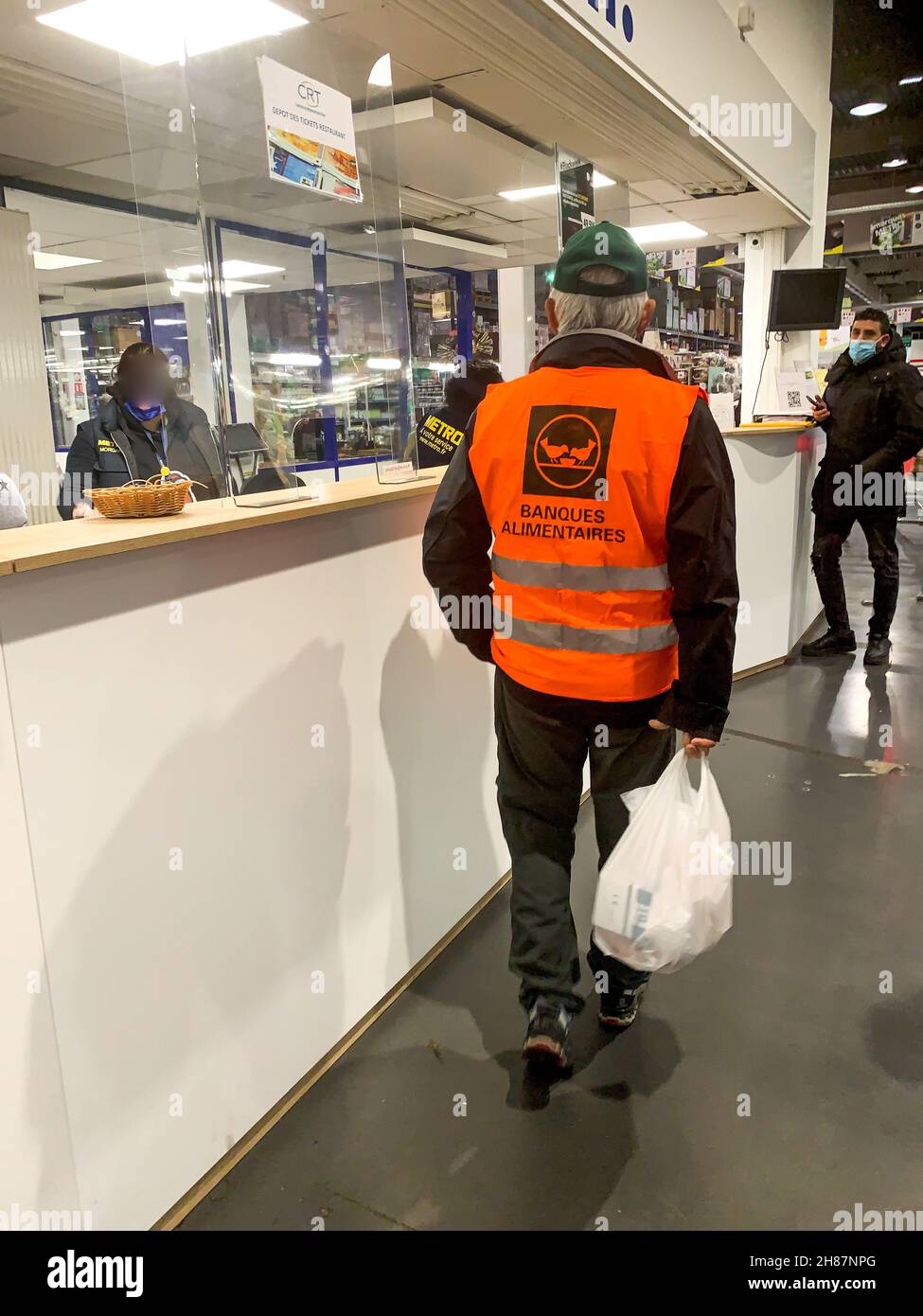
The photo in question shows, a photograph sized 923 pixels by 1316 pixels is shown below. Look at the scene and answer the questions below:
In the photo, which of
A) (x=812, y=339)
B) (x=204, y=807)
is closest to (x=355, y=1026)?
(x=204, y=807)

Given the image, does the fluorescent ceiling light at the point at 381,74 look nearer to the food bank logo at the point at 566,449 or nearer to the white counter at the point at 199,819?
the white counter at the point at 199,819

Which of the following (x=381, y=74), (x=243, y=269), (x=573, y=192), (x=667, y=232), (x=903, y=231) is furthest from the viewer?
(x=903, y=231)

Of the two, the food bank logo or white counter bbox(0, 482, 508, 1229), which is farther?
the food bank logo

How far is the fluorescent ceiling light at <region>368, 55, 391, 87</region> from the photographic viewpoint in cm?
258

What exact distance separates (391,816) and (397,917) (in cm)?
26

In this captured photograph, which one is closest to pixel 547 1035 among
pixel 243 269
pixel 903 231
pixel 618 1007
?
pixel 618 1007

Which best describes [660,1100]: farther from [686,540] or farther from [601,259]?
[601,259]

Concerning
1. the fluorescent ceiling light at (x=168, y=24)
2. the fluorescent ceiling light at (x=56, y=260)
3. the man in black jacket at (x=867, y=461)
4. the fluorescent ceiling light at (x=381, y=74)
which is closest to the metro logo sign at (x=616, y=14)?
the fluorescent ceiling light at (x=381, y=74)

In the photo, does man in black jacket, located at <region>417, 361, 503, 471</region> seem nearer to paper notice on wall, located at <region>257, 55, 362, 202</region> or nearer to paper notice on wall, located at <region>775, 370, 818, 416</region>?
paper notice on wall, located at <region>257, 55, 362, 202</region>

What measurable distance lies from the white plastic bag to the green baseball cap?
90cm

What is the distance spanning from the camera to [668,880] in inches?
65.0

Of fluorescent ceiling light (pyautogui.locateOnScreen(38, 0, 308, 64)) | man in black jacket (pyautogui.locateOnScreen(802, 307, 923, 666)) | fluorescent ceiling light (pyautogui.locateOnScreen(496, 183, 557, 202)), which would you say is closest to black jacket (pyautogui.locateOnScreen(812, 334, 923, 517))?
man in black jacket (pyautogui.locateOnScreen(802, 307, 923, 666))

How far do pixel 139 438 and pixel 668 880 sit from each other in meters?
2.74
